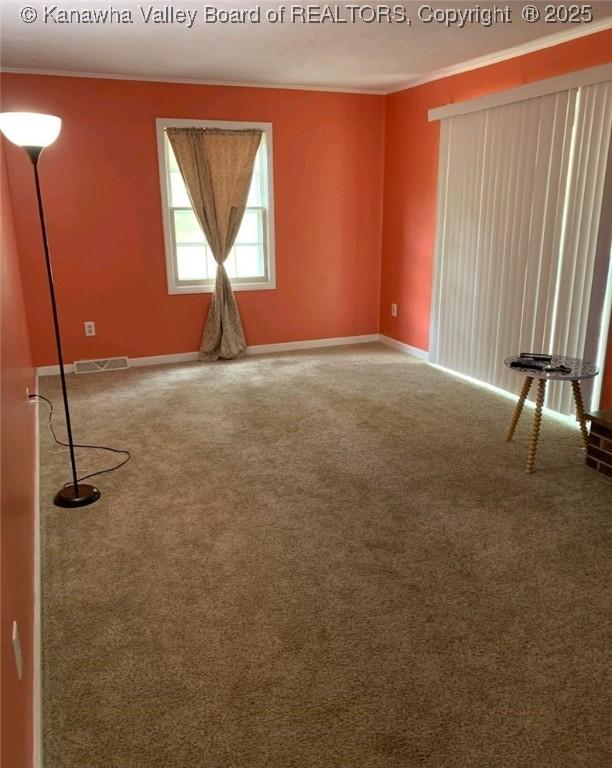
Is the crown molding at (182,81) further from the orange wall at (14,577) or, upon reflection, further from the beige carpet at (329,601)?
the orange wall at (14,577)

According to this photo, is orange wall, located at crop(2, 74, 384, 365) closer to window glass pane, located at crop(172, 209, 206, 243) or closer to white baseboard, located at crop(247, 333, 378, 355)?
white baseboard, located at crop(247, 333, 378, 355)

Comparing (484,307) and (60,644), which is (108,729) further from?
(484,307)

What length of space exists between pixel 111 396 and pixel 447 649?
3.34m

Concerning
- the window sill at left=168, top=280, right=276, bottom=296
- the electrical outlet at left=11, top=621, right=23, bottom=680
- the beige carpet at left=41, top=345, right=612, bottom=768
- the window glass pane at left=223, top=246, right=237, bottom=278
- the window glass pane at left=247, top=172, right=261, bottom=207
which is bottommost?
the beige carpet at left=41, top=345, right=612, bottom=768

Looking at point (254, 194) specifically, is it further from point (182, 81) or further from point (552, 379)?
point (552, 379)

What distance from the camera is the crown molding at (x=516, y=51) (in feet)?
11.3

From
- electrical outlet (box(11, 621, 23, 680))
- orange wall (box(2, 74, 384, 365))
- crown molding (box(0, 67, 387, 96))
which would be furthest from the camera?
orange wall (box(2, 74, 384, 365))

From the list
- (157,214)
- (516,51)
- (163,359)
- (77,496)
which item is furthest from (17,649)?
(516,51)

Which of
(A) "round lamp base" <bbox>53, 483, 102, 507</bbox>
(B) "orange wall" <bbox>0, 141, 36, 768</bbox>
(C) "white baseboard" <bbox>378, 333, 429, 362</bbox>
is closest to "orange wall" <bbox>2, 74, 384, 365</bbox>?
(C) "white baseboard" <bbox>378, 333, 429, 362</bbox>

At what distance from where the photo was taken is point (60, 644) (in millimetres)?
1993

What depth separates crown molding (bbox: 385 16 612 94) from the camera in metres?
3.46

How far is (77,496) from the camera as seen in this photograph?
294cm

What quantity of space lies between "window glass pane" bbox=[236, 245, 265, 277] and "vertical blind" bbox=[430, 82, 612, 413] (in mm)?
1670

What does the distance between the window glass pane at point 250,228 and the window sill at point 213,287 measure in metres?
0.40
